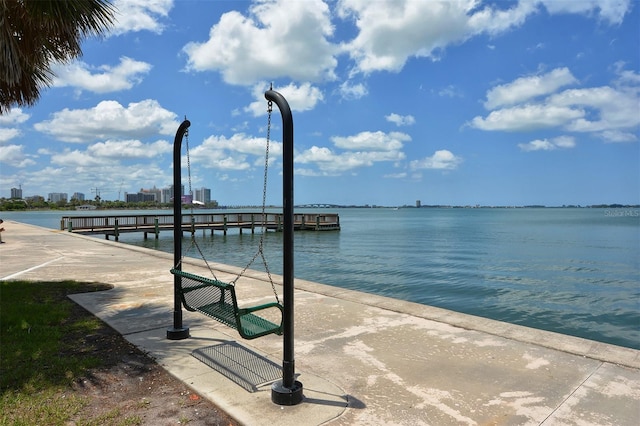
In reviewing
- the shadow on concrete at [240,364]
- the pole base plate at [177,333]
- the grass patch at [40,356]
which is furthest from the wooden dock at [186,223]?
the shadow on concrete at [240,364]

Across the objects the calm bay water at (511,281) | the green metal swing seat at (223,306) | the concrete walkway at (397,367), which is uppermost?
the green metal swing seat at (223,306)

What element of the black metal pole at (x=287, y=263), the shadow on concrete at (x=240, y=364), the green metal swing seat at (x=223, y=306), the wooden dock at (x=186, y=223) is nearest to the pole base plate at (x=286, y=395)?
the black metal pole at (x=287, y=263)

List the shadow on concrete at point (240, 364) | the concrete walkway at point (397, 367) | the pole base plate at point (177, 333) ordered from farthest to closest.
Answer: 1. the pole base plate at point (177, 333)
2. the shadow on concrete at point (240, 364)
3. the concrete walkway at point (397, 367)

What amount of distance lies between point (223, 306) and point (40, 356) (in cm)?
207

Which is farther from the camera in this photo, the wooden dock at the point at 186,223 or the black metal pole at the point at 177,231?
the wooden dock at the point at 186,223

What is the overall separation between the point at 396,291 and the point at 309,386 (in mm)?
10974

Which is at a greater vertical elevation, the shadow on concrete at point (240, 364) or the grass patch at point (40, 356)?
the grass patch at point (40, 356)

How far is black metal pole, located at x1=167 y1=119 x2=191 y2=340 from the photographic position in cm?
534

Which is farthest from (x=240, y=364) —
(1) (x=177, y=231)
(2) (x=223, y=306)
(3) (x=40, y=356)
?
(3) (x=40, y=356)

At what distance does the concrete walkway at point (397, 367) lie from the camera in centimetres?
345

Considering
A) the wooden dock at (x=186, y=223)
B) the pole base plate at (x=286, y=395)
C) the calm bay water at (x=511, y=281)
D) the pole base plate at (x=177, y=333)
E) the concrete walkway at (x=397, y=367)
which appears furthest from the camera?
the wooden dock at (x=186, y=223)

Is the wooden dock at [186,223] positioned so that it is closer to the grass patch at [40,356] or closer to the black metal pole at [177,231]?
the grass patch at [40,356]

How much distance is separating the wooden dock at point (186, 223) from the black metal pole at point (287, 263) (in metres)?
26.9

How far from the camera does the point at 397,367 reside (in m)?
4.41
